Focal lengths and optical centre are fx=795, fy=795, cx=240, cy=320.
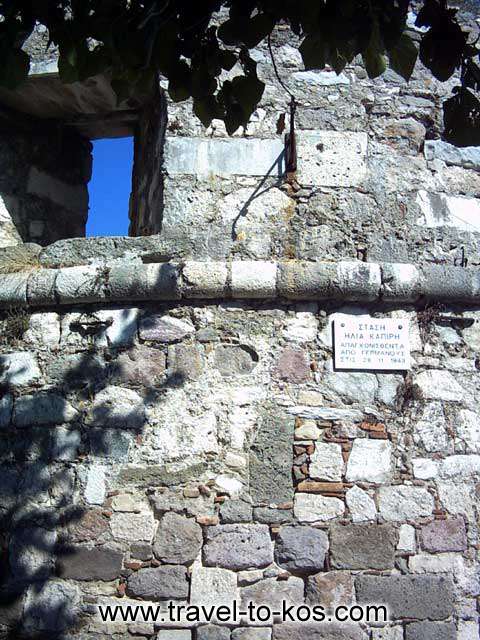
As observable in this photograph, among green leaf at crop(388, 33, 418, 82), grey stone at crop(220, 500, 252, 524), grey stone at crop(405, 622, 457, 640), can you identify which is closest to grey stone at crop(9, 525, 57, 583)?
grey stone at crop(220, 500, 252, 524)

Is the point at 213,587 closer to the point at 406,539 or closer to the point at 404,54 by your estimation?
the point at 406,539

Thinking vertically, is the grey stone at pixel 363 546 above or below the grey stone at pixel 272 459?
below

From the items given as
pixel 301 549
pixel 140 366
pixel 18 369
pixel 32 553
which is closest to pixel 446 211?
pixel 140 366

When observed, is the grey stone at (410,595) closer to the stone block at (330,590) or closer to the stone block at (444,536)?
the stone block at (330,590)

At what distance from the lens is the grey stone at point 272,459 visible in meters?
3.97

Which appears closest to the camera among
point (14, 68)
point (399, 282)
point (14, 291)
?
point (14, 68)

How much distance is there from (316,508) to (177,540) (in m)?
0.71

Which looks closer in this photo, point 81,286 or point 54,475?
point 54,475

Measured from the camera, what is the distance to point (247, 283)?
421cm

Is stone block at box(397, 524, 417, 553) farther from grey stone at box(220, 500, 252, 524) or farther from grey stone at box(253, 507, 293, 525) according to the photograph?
grey stone at box(220, 500, 252, 524)

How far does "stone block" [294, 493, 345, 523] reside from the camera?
395 centimetres

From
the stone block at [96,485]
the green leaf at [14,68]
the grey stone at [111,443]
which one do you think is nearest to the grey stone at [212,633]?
the stone block at [96,485]

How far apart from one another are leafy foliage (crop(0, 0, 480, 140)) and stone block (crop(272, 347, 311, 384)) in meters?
1.66

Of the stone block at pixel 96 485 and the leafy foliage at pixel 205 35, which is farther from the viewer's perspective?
the stone block at pixel 96 485
